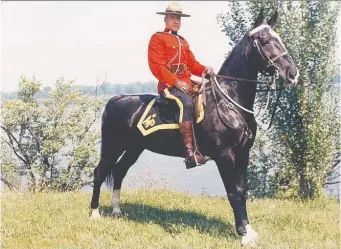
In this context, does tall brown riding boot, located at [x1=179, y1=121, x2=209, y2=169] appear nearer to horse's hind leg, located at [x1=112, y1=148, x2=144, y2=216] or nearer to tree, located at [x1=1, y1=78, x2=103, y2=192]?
horse's hind leg, located at [x1=112, y1=148, x2=144, y2=216]

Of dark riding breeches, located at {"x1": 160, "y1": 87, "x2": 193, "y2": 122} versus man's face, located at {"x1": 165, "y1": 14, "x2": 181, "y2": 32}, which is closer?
dark riding breeches, located at {"x1": 160, "y1": 87, "x2": 193, "y2": 122}

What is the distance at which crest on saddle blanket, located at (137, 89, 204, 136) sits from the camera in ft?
21.3

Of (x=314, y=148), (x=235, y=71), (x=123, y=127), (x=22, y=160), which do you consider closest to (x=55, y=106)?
(x=22, y=160)

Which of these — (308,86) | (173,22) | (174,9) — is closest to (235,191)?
(173,22)

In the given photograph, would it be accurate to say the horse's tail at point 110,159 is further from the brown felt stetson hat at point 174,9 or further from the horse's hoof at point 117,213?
the brown felt stetson hat at point 174,9

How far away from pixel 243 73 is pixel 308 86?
7277 mm

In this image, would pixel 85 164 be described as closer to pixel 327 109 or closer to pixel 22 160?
pixel 22 160

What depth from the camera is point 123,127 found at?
7.54m

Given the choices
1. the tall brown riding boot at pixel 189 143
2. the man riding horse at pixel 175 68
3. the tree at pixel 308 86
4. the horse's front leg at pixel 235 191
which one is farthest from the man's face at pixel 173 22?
the tree at pixel 308 86

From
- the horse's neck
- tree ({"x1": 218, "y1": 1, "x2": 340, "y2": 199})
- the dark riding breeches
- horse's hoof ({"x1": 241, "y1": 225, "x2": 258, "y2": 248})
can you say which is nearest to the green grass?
horse's hoof ({"x1": 241, "y1": 225, "x2": 258, "y2": 248})

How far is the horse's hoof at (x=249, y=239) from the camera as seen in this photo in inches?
241

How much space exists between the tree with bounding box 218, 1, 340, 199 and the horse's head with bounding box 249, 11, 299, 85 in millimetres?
6451

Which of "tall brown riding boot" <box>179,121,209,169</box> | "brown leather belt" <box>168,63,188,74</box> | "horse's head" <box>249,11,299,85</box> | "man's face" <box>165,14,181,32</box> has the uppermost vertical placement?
"man's face" <box>165,14,181,32</box>

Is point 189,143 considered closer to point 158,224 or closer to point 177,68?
point 177,68
